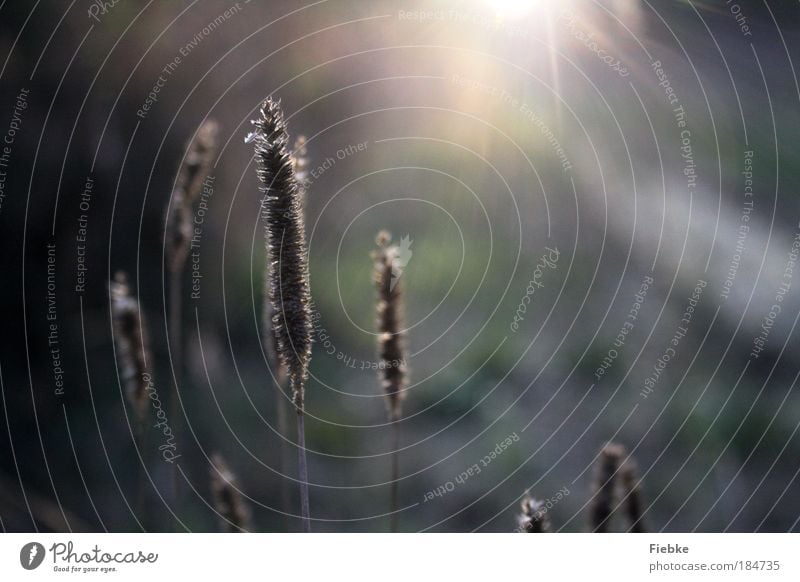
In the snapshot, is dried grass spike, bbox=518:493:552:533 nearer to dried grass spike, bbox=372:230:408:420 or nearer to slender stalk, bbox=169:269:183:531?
dried grass spike, bbox=372:230:408:420

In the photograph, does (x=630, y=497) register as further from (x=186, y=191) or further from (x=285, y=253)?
(x=186, y=191)

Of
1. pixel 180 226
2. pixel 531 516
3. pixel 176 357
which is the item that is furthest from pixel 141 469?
pixel 531 516

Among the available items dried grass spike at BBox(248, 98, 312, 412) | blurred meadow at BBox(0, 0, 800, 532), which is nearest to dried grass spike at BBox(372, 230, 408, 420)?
dried grass spike at BBox(248, 98, 312, 412)

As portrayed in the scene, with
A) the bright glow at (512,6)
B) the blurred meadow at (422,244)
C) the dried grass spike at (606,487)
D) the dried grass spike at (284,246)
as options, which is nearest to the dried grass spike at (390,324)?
the dried grass spike at (284,246)
